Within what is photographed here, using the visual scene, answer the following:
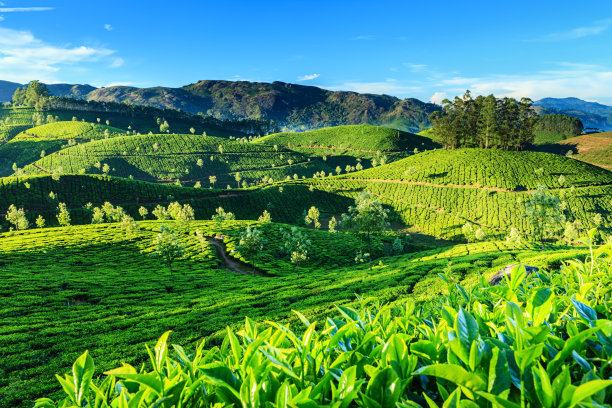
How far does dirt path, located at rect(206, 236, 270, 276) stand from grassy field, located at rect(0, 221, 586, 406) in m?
1.38

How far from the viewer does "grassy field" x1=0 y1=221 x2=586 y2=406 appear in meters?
16.8

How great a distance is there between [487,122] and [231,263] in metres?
139

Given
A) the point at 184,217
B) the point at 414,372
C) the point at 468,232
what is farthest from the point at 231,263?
the point at 468,232

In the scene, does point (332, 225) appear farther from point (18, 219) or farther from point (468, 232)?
point (18, 219)

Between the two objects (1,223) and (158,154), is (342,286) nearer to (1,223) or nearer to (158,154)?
(1,223)

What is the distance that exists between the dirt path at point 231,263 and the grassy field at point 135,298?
4.51ft

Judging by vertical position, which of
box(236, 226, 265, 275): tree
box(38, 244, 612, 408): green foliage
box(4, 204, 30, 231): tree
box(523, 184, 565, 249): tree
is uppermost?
box(38, 244, 612, 408): green foliage

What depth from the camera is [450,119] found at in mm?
152500

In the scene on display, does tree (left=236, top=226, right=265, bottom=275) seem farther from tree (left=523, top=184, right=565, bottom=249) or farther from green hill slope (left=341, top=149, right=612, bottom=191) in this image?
green hill slope (left=341, top=149, right=612, bottom=191)

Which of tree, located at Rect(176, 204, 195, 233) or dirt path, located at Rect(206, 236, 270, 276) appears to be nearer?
dirt path, located at Rect(206, 236, 270, 276)

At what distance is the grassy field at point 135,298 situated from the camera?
1680 centimetres

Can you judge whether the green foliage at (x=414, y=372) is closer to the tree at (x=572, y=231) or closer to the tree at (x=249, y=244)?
the tree at (x=249, y=244)

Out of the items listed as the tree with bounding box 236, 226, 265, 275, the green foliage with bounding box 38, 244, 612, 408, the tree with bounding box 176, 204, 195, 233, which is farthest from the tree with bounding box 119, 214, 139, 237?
the green foliage with bounding box 38, 244, 612, 408

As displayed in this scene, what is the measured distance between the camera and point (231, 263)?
57469 mm
